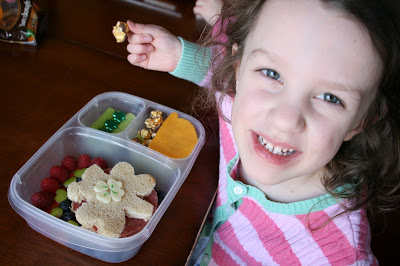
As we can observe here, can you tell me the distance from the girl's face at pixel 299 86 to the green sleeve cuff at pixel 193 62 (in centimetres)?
30

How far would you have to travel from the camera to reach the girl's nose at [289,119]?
1.87 feet

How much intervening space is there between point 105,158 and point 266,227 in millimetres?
385

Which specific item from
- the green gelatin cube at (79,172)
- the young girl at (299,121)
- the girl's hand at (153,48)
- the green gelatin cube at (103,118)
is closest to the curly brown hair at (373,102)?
the young girl at (299,121)

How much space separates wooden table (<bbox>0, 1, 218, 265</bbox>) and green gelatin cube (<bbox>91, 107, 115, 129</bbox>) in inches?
2.1

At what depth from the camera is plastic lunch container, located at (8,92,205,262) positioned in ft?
2.02

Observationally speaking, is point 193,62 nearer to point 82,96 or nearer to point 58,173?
point 82,96

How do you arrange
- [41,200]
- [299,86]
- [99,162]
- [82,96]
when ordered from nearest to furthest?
1. [299,86]
2. [41,200]
3. [99,162]
4. [82,96]

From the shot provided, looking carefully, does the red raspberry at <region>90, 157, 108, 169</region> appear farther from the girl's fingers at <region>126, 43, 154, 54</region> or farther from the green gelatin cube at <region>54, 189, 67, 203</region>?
the girl's fingers at <region>126, 43, 154, 54</region>

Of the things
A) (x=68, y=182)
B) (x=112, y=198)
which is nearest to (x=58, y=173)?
(x=68, y=182)

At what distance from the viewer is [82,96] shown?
2.93 ft

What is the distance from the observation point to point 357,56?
0.53 m

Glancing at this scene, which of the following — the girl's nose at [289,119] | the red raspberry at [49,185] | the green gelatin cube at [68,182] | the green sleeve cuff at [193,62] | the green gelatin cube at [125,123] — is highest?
the girl's nose at [289,119]

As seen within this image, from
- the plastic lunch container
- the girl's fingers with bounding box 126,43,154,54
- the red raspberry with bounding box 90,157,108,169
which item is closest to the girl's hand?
the girl's fingers with bounding box 126,43,154,54

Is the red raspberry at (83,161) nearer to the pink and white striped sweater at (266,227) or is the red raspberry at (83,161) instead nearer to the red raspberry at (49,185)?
the red raspberry at (49,185)
